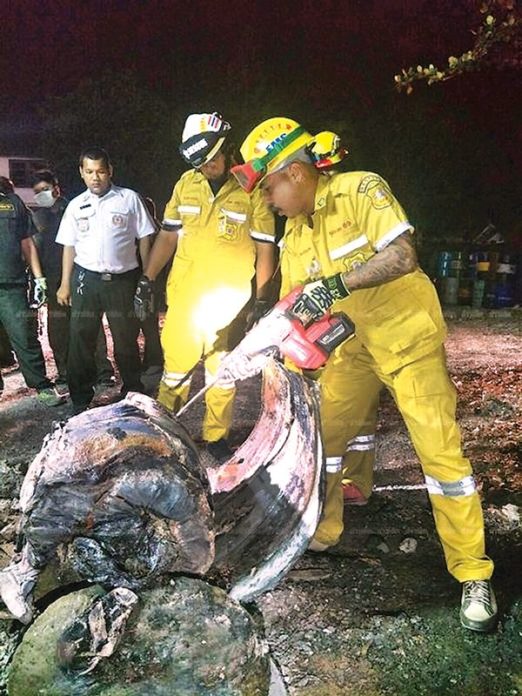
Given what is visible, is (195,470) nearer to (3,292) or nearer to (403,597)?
(403,597)

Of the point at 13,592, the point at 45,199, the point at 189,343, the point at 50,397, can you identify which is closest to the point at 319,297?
the point at 13,592

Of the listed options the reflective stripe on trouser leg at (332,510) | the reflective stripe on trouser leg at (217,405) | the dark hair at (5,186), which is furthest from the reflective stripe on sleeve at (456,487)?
the dark hair at (5,186)

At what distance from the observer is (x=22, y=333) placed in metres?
5.54

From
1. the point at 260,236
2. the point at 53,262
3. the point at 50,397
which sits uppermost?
the point at 260,236

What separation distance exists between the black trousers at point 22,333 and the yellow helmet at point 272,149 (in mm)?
3485

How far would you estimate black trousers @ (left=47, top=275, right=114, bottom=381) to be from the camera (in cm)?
603

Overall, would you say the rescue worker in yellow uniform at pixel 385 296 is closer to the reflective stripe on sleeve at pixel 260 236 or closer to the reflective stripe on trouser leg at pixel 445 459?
the reflective stripe on trouser leg at pixel 445 459

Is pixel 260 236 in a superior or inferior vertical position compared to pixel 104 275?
superior

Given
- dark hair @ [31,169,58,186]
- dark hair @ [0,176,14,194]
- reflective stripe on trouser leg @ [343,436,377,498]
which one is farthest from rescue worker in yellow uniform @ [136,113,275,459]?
dark hair @ [31,169,58,186]

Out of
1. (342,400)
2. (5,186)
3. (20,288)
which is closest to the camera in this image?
(342,400)

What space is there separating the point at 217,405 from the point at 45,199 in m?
3.13

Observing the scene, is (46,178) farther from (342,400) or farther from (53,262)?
(342,400)

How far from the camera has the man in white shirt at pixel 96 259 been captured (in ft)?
16.0

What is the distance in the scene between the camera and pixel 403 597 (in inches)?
110
